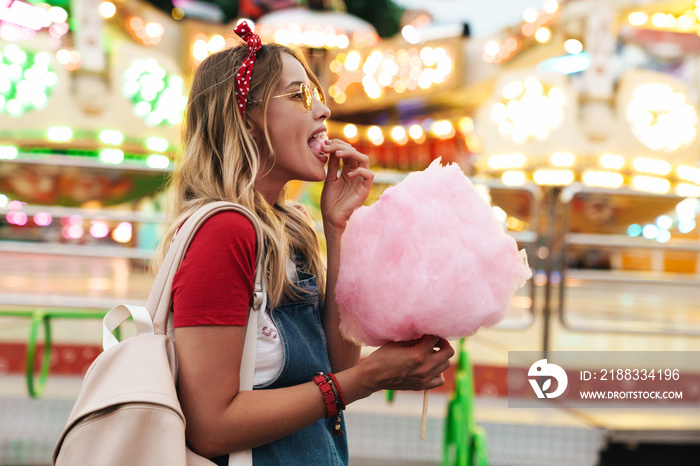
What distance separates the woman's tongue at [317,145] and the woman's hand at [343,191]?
0.24ft

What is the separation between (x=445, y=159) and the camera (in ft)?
35.3

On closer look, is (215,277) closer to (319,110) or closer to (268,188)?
(268,188)

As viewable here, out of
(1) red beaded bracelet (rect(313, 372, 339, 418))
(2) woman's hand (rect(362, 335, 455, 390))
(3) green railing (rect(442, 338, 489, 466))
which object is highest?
(2) woman's hand (rect(362, 335, 455, 390))

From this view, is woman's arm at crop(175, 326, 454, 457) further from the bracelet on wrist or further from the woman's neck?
the woman's neck

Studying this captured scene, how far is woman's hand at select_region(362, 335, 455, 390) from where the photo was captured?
3.51 feet

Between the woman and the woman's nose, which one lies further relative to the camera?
the woman's nose

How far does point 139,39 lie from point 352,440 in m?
6.49

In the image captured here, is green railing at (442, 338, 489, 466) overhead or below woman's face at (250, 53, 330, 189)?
below

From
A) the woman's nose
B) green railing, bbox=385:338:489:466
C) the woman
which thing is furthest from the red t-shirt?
green railing, bbox=385:338:489:466

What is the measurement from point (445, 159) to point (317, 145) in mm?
9737

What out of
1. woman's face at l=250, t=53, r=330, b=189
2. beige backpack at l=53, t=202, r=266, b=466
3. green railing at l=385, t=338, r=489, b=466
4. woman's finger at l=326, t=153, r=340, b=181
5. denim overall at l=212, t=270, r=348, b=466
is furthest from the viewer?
green railing at l=385, t=338, r=489, b=466

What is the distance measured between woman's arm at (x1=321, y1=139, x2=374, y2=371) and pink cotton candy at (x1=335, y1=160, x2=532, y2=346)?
15 centimetres

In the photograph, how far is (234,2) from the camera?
17.0 m

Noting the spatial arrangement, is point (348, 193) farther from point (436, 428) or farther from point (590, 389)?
point (590, 389)
